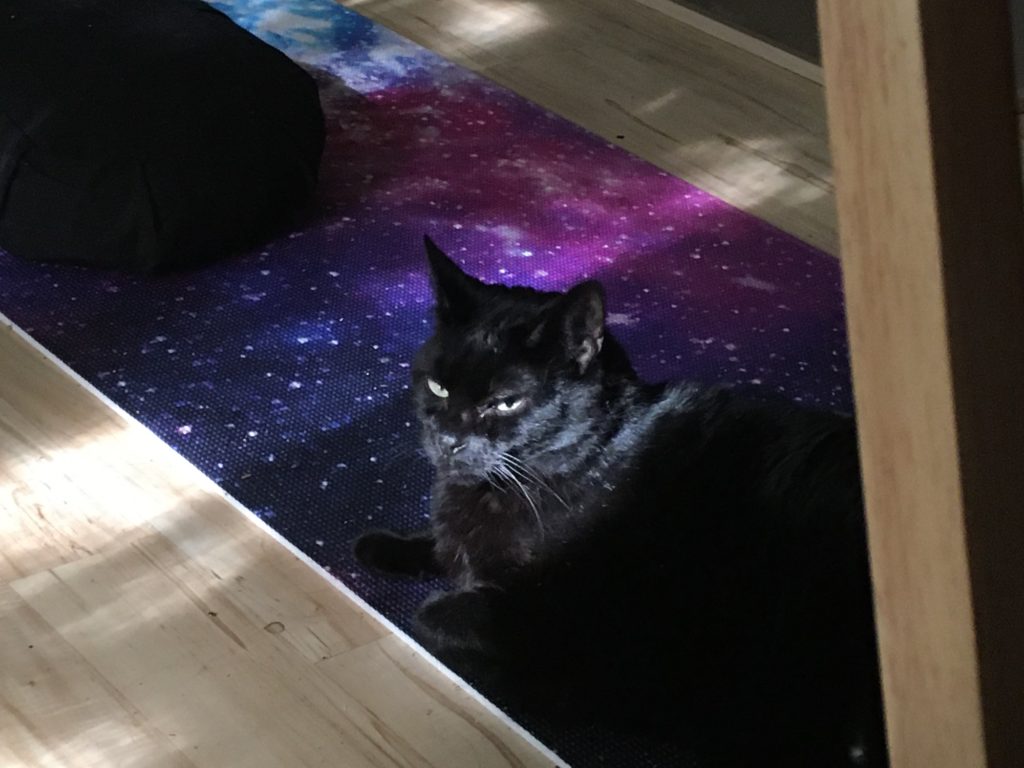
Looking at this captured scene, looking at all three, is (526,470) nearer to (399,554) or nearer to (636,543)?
(636,543)

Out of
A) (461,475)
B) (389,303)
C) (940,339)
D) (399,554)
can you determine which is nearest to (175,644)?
(399,554)

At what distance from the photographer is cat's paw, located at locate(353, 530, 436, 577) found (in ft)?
5.24

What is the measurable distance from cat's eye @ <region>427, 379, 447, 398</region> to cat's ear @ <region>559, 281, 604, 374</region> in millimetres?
143

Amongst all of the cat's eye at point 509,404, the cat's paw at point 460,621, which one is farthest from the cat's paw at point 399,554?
the cat's eye at point 509,404

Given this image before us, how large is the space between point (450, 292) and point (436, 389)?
0.11m

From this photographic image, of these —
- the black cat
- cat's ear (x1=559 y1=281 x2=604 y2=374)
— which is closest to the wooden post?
the black cat

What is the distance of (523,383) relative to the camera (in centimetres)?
142

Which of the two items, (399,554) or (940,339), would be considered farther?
(399,554)

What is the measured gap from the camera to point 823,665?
4.15 feet

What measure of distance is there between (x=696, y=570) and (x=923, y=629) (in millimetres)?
643

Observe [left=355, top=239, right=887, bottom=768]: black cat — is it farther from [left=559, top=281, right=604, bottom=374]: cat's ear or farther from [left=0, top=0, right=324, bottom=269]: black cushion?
[left=0, top=0, right=324, bottom=269]: black cushion

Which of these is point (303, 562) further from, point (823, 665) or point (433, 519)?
point (823, 665)

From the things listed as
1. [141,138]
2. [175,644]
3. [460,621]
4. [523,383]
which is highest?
[523,383]

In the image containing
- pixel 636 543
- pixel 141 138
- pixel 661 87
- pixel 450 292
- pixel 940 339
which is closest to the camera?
pixel 940 339
